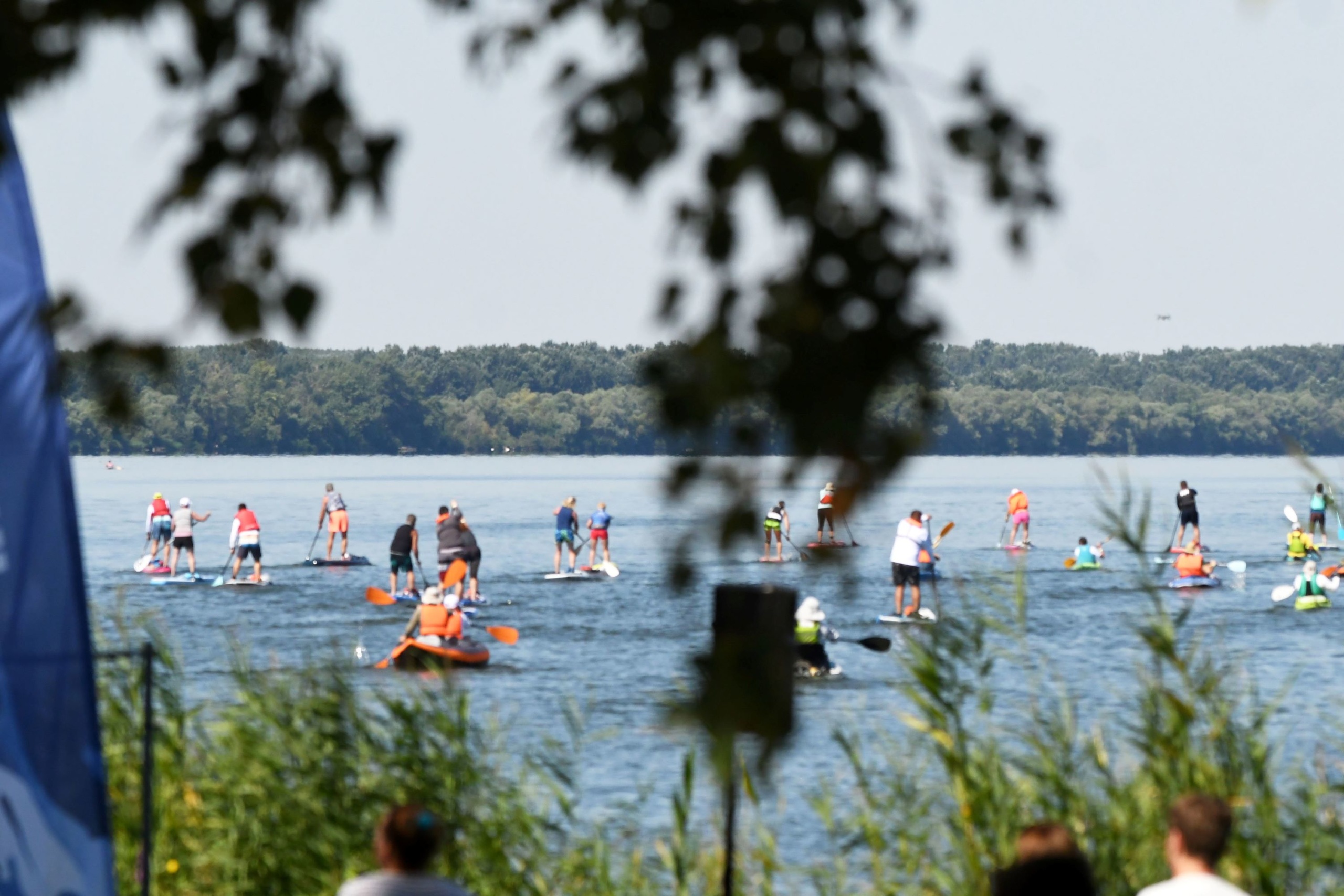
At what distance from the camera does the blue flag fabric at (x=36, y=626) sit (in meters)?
5.37

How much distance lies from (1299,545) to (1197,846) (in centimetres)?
3887

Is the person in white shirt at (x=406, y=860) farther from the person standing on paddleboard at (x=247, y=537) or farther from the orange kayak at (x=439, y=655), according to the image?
the person standing on paddleboard at (x=247, y=537)

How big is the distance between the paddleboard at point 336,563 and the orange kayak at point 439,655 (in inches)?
781

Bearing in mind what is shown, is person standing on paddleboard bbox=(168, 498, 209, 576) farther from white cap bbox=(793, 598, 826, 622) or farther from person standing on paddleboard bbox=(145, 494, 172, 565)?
white cap bbox=(793, 598, 826, 622)

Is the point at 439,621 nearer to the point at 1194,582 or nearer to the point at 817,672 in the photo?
the point at 817,672

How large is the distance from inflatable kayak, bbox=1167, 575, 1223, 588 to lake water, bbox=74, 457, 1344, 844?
0.37 m

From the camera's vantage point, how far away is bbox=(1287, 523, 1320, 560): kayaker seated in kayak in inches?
1628

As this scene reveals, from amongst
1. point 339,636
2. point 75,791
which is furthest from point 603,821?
point 339,636

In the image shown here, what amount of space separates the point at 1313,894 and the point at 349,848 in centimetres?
432

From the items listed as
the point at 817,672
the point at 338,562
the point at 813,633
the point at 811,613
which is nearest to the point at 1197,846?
the point at 811,613

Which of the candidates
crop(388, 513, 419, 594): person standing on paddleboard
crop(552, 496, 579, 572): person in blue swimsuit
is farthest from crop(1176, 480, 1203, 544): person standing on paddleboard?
crop(388, 513, 419, 594): person standing on paddleboard

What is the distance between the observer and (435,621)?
77.6 feet

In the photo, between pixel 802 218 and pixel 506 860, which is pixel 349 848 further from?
pixel 802 218

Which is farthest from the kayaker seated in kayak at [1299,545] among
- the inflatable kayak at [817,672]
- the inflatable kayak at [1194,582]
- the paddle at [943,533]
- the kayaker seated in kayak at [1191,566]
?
the inflatable kayak at [817,672]
